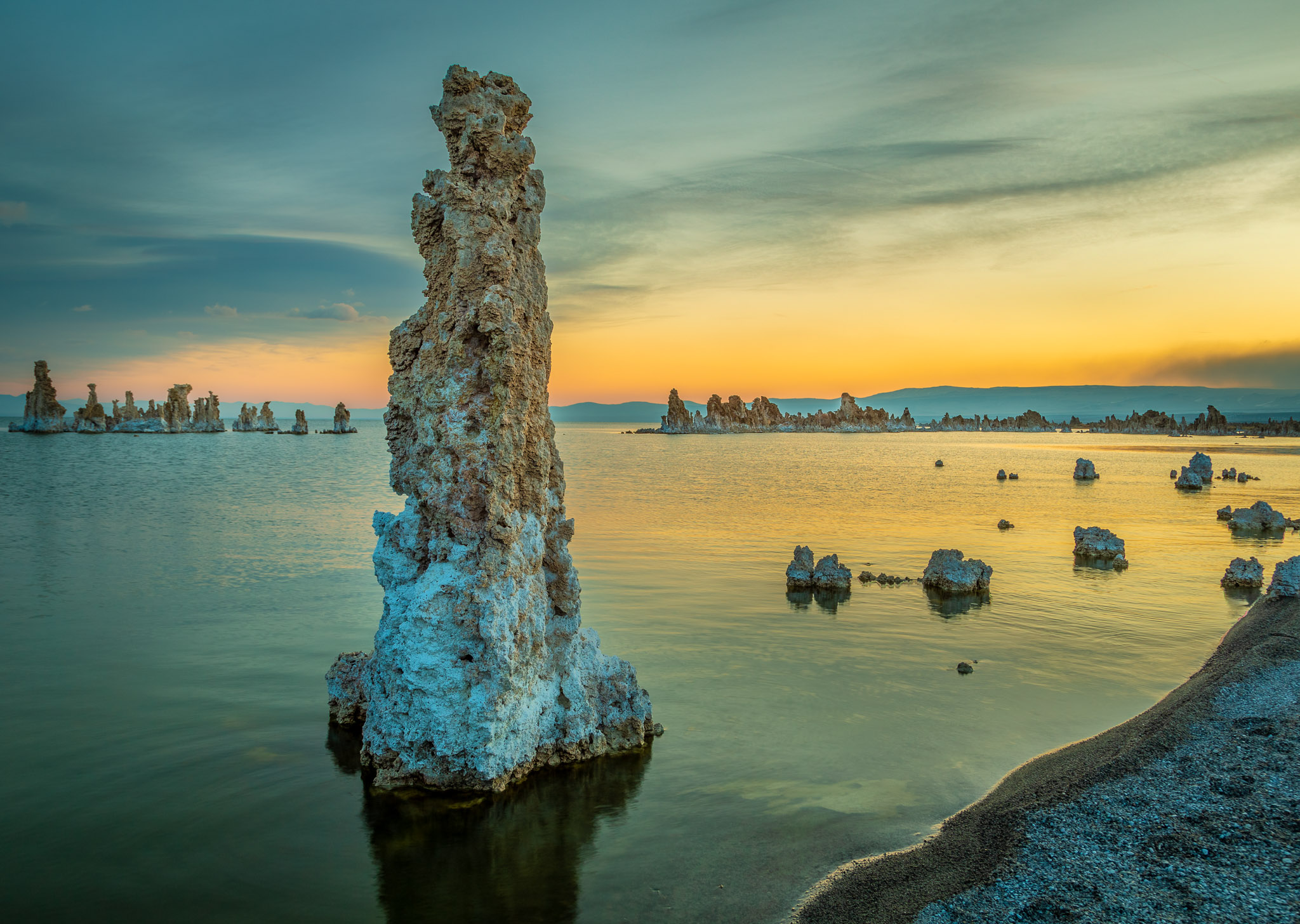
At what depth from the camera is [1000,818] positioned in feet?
25.6

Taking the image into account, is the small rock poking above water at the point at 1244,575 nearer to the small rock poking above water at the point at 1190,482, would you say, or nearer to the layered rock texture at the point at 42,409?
the small rock poking above water at the point at 1190,482

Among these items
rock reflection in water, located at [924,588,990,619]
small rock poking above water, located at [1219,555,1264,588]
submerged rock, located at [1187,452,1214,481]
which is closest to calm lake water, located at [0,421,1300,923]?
rock reflection in water, located at [924,588,990,619]

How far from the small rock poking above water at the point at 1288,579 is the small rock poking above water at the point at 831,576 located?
363 inches

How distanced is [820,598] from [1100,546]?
11519mm

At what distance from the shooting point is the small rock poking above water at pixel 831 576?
64.0 feet

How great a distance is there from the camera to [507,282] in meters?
9.34

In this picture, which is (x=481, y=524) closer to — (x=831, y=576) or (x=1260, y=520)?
(x=831, y=576)

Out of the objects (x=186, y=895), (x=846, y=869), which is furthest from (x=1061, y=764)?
(x=186, y=895)

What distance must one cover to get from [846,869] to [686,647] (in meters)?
7.68

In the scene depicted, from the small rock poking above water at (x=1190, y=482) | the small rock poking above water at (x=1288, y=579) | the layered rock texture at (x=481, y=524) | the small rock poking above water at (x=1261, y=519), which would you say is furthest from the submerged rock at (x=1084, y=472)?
the layered rock texture at (x=481, y=524)

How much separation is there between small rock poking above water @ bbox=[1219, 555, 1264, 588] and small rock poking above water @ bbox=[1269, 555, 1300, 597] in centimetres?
450

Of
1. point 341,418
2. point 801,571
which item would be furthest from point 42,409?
point 801,571

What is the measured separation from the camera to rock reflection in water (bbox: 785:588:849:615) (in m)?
18.2

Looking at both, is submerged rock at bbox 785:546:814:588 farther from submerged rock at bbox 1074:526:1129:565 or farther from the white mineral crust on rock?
the white mineral crust on rock
